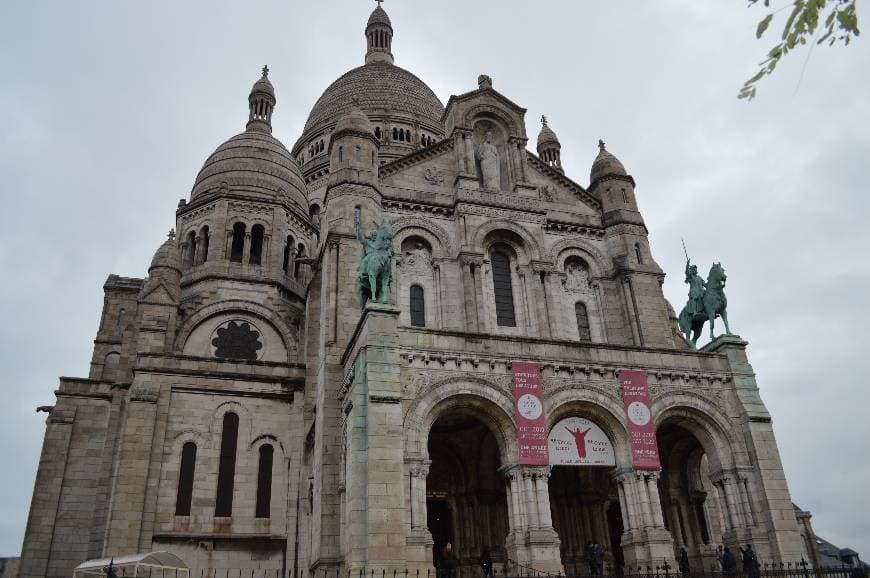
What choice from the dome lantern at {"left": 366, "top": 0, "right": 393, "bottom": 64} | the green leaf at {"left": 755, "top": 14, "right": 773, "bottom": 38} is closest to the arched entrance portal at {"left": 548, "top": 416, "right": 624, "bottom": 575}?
the green leaf at {"left": 755, "top": 14, "right": 773, "bottom": 38}

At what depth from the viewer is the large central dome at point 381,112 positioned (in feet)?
159

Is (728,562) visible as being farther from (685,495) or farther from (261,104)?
(261,104)

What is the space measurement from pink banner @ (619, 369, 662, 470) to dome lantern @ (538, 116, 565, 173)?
86.7 feet

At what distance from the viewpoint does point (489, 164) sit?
1194 inches

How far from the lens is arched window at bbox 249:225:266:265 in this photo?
1414 inches

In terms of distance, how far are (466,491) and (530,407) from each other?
17.7 ft

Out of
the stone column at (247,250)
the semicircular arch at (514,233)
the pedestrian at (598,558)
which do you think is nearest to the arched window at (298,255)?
the stone column at (247,250)

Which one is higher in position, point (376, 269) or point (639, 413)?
point (376, 269)

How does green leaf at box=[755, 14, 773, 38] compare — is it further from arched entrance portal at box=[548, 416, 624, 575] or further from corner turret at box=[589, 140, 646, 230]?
corner turret at box=[589, 140, 646, 230]

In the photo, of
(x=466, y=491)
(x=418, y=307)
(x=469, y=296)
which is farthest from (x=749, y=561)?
(x=418, y=307)

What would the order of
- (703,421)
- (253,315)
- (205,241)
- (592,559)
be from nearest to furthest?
1. (592,559)
2. (703,421)
3. (253,315)
4. (205,241)

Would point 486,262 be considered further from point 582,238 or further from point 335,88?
point 335,88

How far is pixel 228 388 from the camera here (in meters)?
28.6

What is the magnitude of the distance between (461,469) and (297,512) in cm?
690
